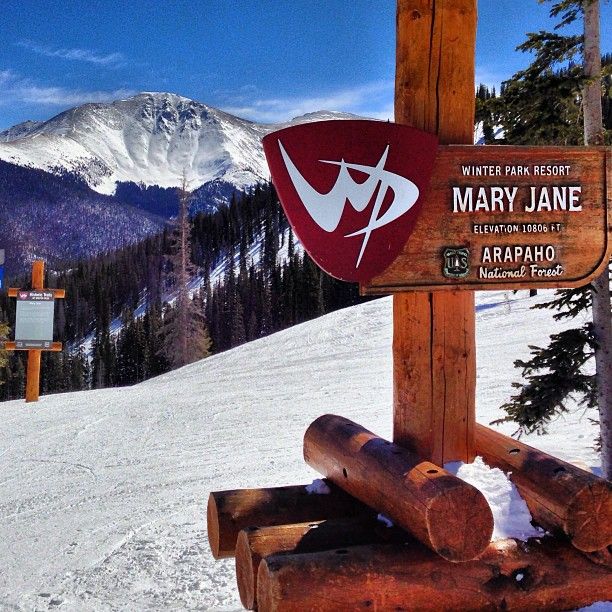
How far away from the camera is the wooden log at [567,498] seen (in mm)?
2746

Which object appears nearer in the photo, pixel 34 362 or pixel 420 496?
pixel 420 496

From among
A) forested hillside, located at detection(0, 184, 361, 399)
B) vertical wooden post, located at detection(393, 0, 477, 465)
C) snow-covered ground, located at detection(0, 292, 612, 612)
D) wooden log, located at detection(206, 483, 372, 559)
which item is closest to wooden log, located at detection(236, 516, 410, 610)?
wooden log, located at detection(206, 483, 372, 559)

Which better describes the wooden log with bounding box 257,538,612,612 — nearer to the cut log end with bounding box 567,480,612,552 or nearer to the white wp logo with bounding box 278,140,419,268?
the cut log end with bounding box 567,480,612,552

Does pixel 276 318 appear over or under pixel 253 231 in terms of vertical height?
under

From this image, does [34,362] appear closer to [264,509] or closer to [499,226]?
[264,509]

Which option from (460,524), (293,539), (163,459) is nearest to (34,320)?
(163,459)

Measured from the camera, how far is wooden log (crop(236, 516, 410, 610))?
9.12 feet

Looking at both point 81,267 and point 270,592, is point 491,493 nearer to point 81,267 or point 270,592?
point 270,592

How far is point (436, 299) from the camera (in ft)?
10.4

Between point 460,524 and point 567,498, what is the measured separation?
503 mm

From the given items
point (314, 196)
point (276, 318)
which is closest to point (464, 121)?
point (314, 196)

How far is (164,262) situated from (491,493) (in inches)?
3708

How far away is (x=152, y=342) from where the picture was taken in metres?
63.8

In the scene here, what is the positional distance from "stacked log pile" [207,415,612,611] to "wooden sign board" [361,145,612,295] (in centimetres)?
84
